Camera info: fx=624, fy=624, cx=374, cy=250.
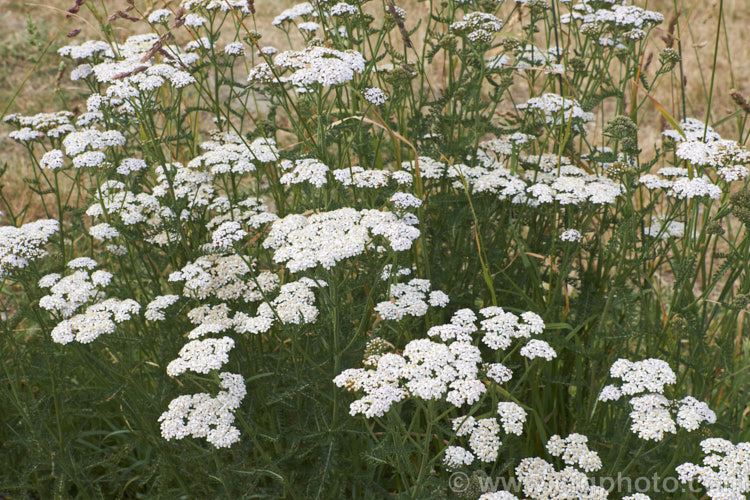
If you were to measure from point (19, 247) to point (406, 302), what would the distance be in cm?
172

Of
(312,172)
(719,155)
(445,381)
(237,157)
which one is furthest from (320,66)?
(719,155)

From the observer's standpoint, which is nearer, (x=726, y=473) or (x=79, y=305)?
(x=726, y=473)

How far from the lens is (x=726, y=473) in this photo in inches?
85.7

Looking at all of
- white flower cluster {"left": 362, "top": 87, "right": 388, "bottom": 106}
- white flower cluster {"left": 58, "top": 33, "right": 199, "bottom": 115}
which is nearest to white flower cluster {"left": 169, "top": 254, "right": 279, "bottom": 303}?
white flower cluster {"left": 58, "top": 33, "right": 199, "bottom": 115}

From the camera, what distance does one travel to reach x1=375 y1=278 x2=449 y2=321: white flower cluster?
2635 mm

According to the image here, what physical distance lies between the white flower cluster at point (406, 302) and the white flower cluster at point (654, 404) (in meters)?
0.80

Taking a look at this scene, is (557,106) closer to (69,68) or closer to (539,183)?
(539,183)

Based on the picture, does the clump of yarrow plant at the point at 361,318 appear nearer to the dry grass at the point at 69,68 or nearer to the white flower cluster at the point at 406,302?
the white flower cluster at the point at 406,302

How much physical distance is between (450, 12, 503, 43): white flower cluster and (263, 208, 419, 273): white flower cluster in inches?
46.4

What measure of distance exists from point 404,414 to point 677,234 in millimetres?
1873

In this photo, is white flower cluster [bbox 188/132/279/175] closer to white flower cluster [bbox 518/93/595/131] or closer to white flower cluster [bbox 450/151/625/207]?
white flower cluster [bbox 450/151/625/207]

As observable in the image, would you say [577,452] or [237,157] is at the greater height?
[237,157]

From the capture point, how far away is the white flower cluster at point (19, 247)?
2.71m

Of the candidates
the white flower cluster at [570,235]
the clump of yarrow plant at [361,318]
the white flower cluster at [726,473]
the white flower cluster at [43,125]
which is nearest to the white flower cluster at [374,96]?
the clump of yarrow plant at [361,318]
